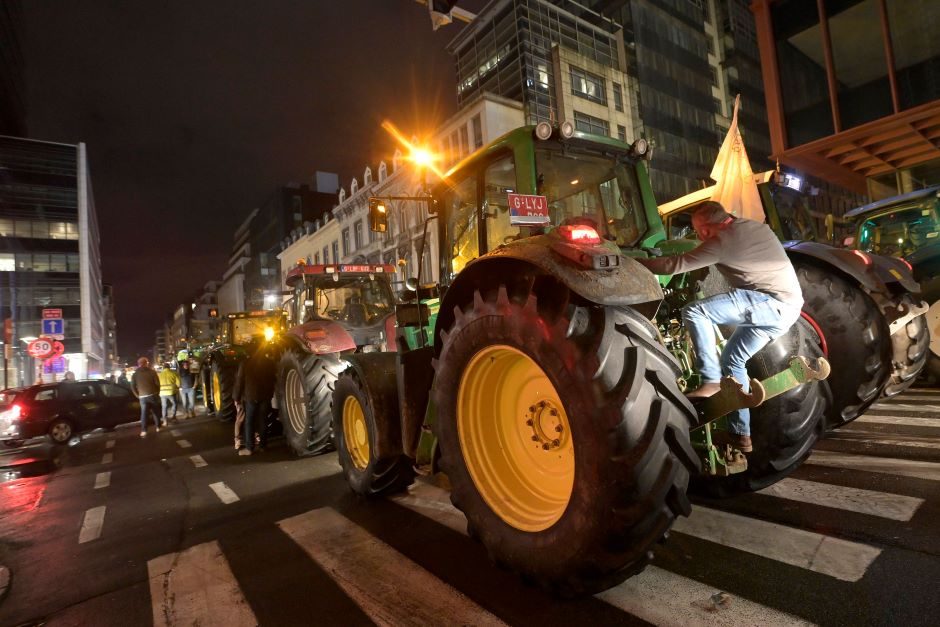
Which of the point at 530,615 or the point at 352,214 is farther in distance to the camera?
the point at 352,214

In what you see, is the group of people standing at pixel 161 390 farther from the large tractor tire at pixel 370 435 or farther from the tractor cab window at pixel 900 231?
the tractor cab window at pixel 900 231

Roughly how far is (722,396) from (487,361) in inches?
51.3

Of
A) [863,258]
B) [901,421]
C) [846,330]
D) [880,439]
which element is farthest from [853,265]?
[901,421]

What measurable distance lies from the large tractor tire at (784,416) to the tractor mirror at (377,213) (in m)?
3.61

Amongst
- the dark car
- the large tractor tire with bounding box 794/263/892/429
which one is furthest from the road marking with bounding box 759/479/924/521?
the dark car

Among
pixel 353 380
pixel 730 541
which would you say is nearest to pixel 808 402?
pixel 730 541

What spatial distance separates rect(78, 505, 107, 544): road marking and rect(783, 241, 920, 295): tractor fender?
22.9 feet

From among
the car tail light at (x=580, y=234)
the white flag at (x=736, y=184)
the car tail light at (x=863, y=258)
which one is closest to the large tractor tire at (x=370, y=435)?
the car tail light at (x=580, y=234)

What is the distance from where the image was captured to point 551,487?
115 inches

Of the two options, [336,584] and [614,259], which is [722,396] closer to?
[614,259]

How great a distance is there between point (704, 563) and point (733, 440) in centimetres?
74

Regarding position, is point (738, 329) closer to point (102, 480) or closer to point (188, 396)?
point (102, 480)

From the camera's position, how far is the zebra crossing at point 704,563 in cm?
251

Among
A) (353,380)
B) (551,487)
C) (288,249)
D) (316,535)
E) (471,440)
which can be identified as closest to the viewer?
(551,487)
